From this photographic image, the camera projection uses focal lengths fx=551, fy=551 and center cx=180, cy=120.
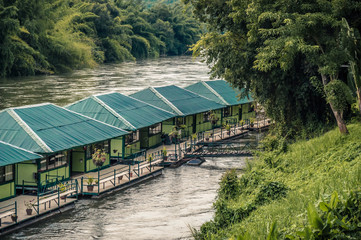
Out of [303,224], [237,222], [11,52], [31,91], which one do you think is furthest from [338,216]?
[11,52]

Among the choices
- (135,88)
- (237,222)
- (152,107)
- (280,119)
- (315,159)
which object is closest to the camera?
(237,222)

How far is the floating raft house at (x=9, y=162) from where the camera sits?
85.7 ft

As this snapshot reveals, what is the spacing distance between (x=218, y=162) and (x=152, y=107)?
7717 mm

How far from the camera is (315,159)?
24.5m

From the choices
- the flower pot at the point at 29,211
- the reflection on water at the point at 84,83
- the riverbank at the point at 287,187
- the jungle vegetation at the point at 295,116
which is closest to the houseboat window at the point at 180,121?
the jungle vegetation at the point at 295,116

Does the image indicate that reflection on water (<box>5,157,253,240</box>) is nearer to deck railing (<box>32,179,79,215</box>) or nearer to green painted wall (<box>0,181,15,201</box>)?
deck railing (<box>32,179,79,215</box>)

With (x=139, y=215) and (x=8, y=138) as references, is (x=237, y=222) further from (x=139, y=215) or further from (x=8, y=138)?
(x=8, y=138)

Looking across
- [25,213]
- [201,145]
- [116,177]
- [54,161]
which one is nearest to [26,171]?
[54,161]

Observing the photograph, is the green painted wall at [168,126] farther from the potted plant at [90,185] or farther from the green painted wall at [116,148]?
the potted plant at [90,185]

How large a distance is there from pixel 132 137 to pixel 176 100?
8.80 meters

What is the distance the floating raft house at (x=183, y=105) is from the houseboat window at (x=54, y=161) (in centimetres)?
1369

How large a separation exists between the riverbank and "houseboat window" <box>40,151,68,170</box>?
1008cm

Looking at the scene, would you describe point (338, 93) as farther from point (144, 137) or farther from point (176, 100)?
point (176, 100)

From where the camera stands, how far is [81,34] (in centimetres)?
10294
